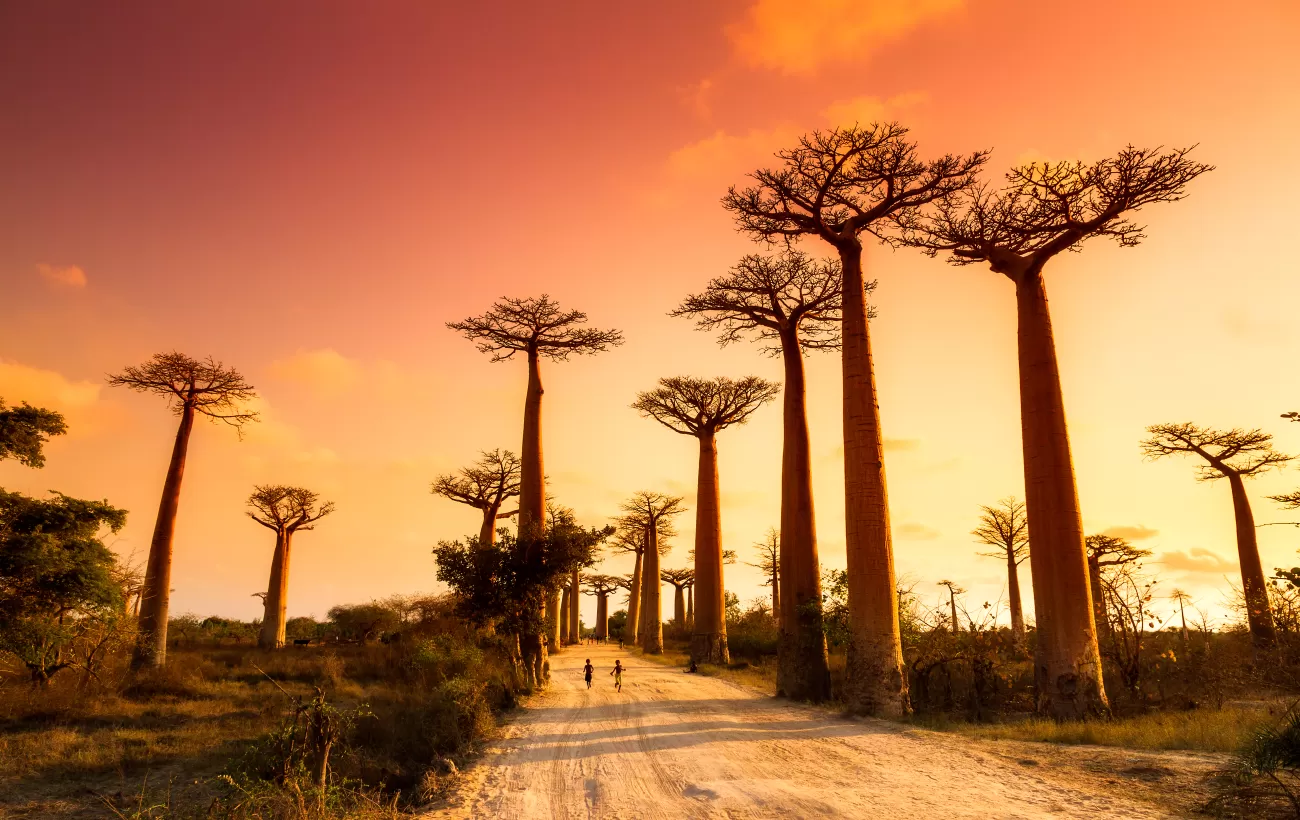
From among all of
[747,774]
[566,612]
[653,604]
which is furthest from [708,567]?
[566,612]

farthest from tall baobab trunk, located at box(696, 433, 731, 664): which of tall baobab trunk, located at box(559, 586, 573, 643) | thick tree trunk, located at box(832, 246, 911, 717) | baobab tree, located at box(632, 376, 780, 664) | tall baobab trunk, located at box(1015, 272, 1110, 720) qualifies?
tall baobab trunk, located at box(559, 586, 573, 643)

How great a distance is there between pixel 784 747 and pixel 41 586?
12923 mm

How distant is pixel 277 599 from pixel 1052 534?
32.1m

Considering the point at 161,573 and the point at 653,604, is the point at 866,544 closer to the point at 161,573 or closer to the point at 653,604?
the point at 161,573

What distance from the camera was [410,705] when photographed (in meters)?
12.4

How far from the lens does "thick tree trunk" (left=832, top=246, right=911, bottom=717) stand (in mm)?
12289

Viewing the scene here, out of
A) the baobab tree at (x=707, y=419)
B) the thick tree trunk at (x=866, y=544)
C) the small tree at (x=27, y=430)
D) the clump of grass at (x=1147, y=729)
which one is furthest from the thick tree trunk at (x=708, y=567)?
the small tree at (x=27, y=430)

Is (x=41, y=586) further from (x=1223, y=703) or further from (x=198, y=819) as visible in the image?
(x=1223, y=703)

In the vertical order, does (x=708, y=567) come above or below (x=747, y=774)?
above

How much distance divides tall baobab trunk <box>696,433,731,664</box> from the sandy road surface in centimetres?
1386

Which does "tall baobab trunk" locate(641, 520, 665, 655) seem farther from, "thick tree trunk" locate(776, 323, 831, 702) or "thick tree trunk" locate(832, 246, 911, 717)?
"thick tree trunk" locate(832, 246, 911, 717)

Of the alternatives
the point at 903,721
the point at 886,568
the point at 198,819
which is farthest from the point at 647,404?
the point at 198,819

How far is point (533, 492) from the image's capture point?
69.3ft

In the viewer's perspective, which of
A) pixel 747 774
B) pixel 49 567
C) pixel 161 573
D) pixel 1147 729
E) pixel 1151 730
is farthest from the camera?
pixel 161 573
